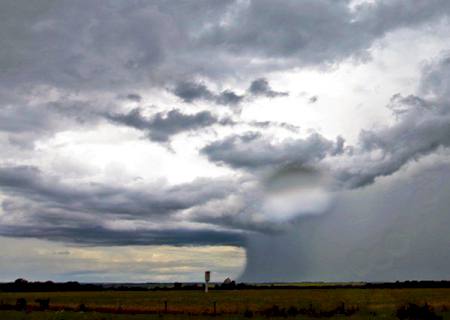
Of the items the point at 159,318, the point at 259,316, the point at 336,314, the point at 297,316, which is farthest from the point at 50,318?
the point at 336,314

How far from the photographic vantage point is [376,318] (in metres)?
48.5

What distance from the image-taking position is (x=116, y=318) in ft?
166

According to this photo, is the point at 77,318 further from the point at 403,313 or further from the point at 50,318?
the point at 403,313

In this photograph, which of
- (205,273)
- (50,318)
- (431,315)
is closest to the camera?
(431,315)

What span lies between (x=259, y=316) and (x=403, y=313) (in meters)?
13.1

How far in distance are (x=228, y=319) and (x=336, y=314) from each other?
1238 cm

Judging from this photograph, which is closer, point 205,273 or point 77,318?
point 77,318

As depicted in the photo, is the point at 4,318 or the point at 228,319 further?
the point at 4,318

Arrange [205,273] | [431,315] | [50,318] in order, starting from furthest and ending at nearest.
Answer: [205,273]
[50,318]
[431,315]

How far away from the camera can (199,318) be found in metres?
50.5

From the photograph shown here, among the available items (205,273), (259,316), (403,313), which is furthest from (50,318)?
(205,273)

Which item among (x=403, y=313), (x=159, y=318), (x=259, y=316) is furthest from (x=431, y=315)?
(x=159, y=318)

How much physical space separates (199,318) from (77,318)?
11.1 meters

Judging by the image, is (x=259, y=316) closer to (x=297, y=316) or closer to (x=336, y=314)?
(x=297, y=316)
